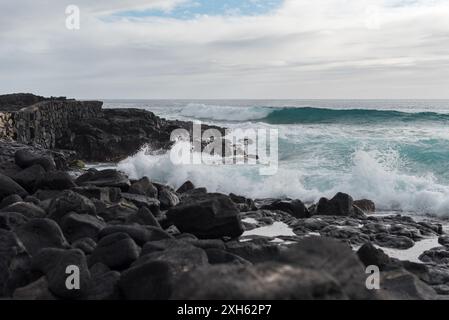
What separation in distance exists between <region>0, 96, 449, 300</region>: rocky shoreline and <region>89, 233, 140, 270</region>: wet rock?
10 millimetres

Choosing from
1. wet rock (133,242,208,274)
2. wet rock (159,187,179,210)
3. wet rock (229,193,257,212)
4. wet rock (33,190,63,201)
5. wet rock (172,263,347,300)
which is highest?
wet rock (172,263,347,300)

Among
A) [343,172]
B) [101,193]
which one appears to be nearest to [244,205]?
[101,193]

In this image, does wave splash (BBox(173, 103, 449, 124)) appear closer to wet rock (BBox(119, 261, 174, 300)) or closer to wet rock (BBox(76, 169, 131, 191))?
wet rock (BBox(76, 169, 131, 191))

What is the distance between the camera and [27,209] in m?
6.70

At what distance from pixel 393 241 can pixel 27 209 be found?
495 centimetres

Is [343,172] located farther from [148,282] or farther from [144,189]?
[148,282]

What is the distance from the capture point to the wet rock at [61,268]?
4.21m

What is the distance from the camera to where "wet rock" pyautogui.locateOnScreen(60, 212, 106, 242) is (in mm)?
5969

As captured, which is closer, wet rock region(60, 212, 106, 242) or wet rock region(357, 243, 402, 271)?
wet rock region(357, 243, 402, 271)

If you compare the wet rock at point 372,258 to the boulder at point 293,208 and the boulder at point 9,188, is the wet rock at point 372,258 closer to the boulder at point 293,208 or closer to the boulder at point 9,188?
the boulder at point 293,208

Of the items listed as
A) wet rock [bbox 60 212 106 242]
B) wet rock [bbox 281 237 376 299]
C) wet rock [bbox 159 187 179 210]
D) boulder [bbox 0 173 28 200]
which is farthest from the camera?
wet rock [bbox 159 187 179 210]

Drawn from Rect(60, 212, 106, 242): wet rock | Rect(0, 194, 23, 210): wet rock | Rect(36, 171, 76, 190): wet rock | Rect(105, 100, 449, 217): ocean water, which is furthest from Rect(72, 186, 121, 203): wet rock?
Rect(105, 100, 449, 217): ocean water
